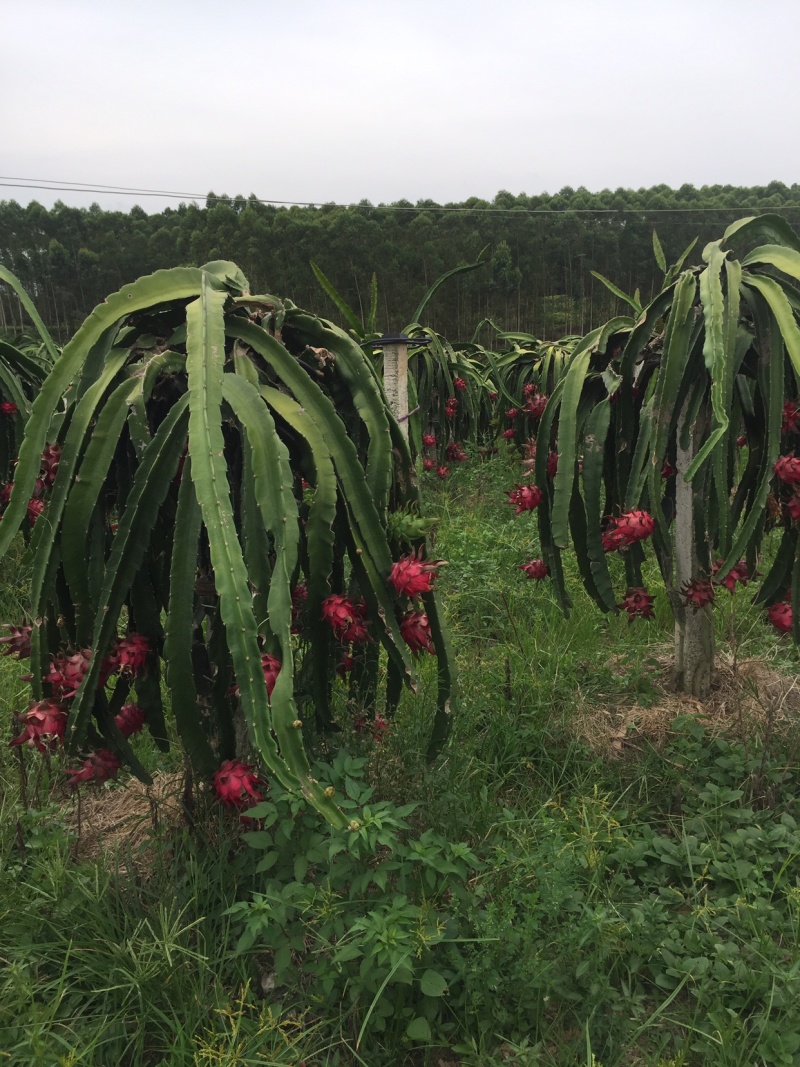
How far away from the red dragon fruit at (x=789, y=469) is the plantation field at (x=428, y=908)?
693mm

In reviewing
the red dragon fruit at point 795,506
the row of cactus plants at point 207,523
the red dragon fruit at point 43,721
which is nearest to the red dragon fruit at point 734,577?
the red dragon fruit at point 795,506

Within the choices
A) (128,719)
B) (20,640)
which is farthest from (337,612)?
(20,640)

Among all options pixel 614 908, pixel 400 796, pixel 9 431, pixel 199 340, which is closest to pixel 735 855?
pixel 614 908

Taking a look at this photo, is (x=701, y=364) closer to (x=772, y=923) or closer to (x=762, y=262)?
(x=762, y=262)

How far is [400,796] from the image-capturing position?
5.28 feet

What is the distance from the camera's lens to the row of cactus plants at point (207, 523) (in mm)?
1059

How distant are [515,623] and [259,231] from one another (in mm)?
13839

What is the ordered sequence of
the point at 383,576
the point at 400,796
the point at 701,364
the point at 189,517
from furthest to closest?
the point at 701,364
the point at 400,796
the point at 383,576
the point at 189,517

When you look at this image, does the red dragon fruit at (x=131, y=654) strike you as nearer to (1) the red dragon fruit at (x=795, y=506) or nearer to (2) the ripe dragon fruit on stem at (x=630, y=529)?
(2) the ripe dragon fruit on stem at (x=630, y=529)

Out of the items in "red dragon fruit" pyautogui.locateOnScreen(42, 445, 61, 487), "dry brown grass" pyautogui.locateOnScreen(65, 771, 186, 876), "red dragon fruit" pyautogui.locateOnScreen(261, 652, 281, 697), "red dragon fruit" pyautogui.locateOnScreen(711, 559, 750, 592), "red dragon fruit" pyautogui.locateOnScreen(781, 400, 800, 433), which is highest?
"red dragon fruit" pyautogui.locateOnScreen(781, 400, 800, 433)

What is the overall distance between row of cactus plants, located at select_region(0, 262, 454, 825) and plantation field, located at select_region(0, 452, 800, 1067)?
10.2 inches

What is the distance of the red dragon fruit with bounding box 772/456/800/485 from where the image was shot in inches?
57.9

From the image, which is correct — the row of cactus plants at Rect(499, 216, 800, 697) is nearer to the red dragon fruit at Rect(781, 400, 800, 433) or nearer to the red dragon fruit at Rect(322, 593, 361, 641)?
the red dragon fruit at Rect(781, 400, 800, 433)

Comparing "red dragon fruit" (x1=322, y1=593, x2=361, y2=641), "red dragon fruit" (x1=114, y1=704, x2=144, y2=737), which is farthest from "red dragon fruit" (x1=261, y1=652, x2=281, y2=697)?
"red dragon fruit" (x1=114, y1=704, x2=144, y2=737)
